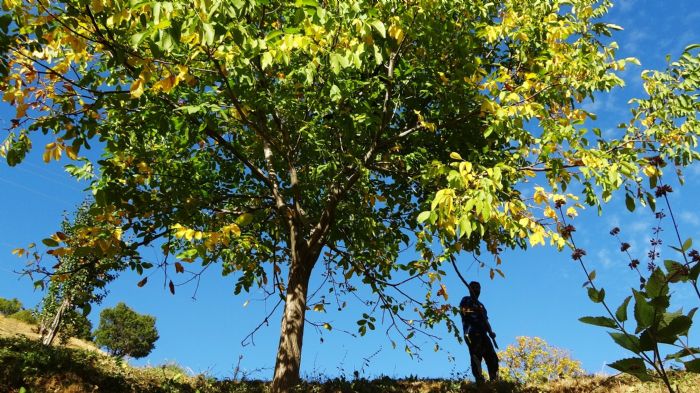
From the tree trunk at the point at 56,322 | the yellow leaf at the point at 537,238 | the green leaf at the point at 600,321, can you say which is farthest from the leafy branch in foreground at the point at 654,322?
the tree trunk at the point at 56,322

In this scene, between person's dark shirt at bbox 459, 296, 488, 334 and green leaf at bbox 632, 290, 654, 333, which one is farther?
person's dark shirt at bbox 459, 296, 488, 334

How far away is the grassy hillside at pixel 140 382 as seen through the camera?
8273 mm

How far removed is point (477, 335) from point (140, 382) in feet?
23.7

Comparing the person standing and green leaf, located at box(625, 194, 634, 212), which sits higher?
the person standing

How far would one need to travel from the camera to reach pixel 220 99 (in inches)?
288

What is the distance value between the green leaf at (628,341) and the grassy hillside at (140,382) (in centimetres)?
734

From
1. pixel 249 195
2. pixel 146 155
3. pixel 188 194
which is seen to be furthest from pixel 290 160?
pixel 146 155

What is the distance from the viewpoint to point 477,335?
10875 mm

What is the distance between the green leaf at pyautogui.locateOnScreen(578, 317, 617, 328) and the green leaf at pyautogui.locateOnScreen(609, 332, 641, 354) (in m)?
0.06

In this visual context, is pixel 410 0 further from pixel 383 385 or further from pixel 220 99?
pixel 383 385

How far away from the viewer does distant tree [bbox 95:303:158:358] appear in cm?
6556

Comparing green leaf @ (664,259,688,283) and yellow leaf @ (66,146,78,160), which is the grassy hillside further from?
green leaf @ (664,259,688,283)

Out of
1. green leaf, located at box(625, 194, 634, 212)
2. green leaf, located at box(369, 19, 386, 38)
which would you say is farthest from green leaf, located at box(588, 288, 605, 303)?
green leaf, located at box(369, 19, 386, 38)

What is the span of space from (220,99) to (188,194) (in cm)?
202
